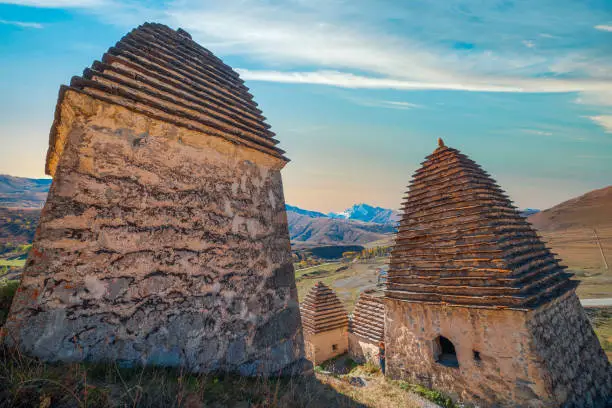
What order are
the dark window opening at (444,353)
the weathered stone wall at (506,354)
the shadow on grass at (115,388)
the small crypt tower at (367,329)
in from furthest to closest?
the small crypt tower at (367,329) → the dark window opening at (444,353) → the weathered stone wall at (506,354) → the shadow on grass at (115,388)

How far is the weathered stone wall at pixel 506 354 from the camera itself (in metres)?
A: 5.99

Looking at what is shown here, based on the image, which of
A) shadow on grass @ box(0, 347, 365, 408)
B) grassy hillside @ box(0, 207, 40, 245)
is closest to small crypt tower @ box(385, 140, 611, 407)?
shadow on grass @ box(0, 347, 365, 408)

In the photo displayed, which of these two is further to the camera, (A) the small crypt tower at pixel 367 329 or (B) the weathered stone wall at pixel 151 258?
(A) the small crypt tower at pixel 367 329

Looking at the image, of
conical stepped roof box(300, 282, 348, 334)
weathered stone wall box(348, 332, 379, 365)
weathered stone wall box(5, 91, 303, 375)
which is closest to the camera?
weathered stone wall box(5, 91, 303, 375)

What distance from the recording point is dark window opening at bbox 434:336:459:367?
7.28m

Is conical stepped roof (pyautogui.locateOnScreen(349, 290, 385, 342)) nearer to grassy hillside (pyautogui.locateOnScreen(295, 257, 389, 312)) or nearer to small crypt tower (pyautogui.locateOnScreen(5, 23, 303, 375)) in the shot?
small crypt tower (pyautogui.locateOnScreen(5, 23, 303, 375))

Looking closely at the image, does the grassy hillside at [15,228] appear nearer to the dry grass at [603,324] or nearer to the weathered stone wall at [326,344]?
the weathered stone wall at [326,344]

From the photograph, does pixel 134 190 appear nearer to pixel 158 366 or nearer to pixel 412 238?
pixel 158 366

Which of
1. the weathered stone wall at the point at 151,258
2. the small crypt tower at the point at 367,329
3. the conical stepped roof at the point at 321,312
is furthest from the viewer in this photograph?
the conical stepped roof at the point at 321,312

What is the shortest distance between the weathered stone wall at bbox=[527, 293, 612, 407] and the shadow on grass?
6.07 metres

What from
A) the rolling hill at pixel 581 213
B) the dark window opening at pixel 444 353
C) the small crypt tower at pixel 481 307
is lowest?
the dark window opening at pixel 444 353

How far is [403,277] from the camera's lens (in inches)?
327

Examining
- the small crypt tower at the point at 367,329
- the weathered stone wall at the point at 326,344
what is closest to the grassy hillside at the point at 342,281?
the weathered stone wall at the point at 326,344

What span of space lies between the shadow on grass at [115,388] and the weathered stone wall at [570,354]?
19.9 feet
